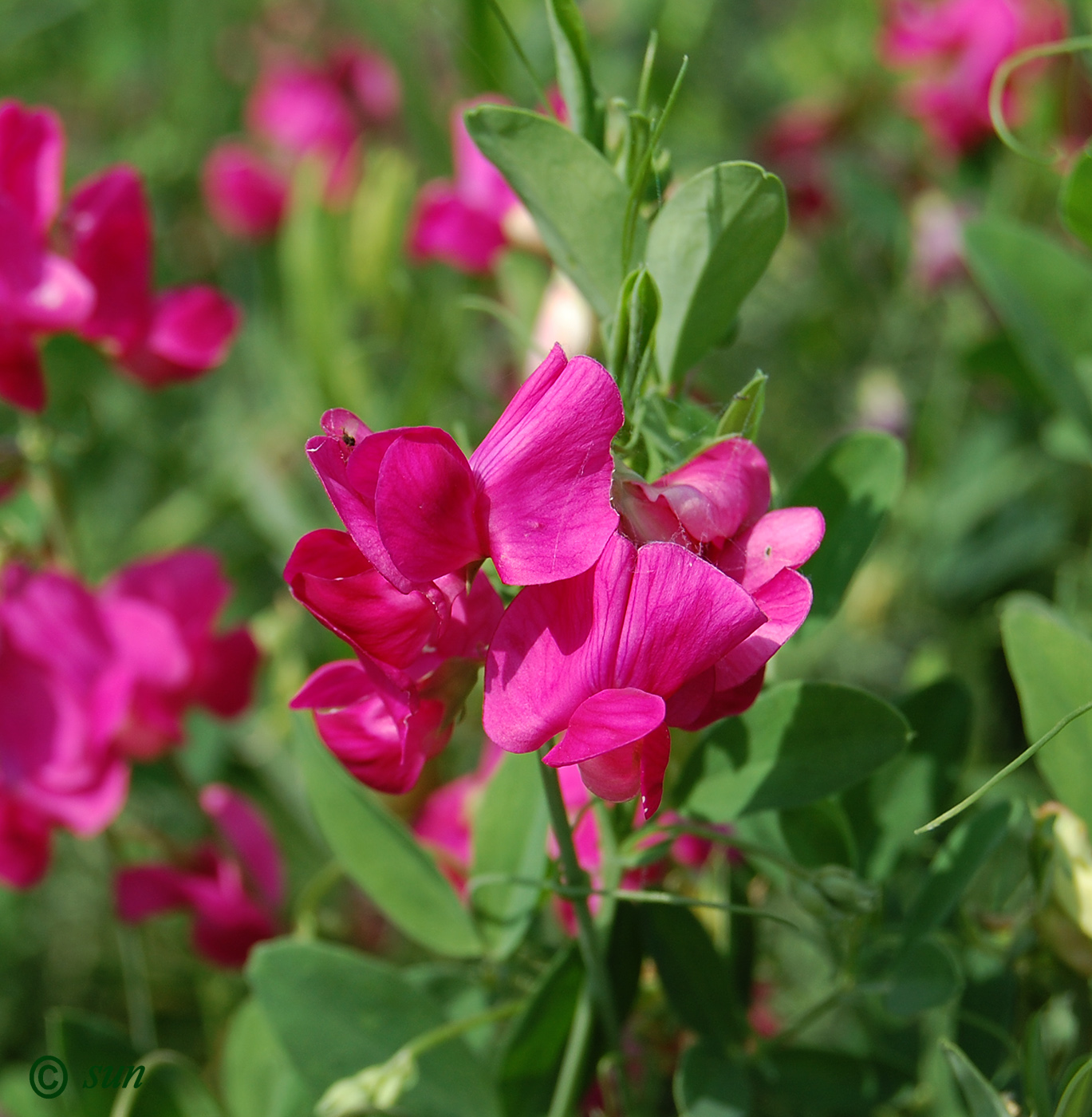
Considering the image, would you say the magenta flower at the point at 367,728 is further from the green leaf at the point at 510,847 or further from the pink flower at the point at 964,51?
the pink flower at the point at 964,51

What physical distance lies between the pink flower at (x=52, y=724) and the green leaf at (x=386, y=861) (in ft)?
0.70

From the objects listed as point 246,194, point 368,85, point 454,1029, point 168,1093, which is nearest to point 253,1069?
point 168,1093

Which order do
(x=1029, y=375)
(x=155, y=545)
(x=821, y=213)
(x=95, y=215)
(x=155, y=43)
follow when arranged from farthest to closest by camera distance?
(x=155, y=43) < (x=821, y=213) < (x=155, y=545) < (x=1029, y=375) < (x=95, y=215)

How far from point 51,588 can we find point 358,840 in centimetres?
26

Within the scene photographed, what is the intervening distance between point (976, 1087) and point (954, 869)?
0.29 ft

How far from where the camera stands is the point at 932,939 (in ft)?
1.50

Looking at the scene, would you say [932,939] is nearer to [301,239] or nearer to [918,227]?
[301,239]

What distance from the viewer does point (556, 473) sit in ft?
1.13

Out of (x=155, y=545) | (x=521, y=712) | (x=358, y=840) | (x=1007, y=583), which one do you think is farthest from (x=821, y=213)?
(x=521, y=712)

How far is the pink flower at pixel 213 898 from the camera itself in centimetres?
69

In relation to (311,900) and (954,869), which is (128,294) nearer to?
(311,900)

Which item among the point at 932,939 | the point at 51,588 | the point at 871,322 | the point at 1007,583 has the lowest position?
the point at 1007,583

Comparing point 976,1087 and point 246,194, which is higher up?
point 246,194

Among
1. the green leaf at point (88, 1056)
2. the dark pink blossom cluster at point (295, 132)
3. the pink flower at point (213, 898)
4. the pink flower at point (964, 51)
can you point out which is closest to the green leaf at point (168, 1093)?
the green leaf at point (88, 1056)
